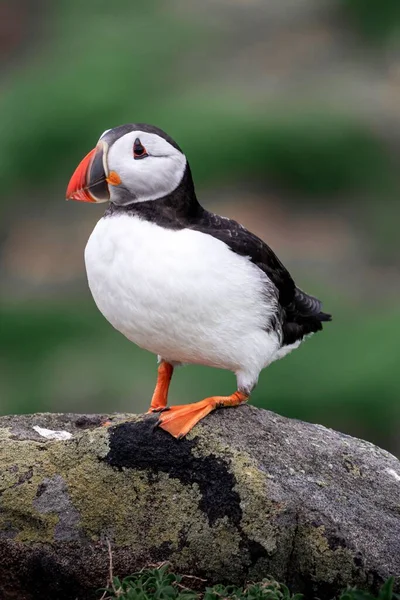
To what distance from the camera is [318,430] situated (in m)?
5.32

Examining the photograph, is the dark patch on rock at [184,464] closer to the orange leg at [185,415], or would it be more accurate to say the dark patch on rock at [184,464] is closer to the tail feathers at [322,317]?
Result: the orange leg at [185,415]

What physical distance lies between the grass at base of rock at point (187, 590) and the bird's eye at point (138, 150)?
1.60 metres

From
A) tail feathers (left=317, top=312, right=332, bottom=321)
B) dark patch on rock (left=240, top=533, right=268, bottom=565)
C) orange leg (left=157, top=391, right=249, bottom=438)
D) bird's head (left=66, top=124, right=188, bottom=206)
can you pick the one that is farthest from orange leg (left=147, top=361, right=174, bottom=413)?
dark patch on rock (left=240, top=533, right=268, bottom=565)

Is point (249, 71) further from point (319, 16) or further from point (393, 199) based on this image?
point (393, 199)

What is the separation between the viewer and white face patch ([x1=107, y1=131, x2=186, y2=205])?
15.7ft

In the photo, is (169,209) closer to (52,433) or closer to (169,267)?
(169,267)

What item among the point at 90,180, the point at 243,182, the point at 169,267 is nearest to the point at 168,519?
the point at 169,267

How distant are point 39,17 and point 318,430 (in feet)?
52.7

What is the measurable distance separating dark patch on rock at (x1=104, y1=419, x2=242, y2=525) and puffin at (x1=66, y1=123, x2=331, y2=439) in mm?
75

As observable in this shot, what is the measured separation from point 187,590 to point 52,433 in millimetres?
1155

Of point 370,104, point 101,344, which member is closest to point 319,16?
point 370,104

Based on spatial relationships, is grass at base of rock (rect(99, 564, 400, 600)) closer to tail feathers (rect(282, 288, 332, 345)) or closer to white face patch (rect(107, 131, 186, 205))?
tail feathers (rect(282, 288, 332, 345))

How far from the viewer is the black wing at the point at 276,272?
16.6ft

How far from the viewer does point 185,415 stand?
4.78m
